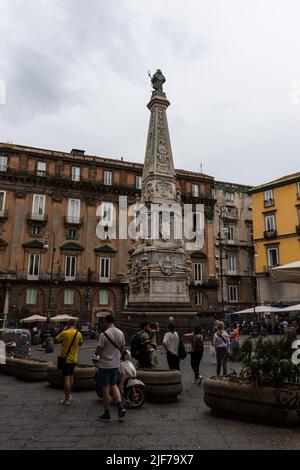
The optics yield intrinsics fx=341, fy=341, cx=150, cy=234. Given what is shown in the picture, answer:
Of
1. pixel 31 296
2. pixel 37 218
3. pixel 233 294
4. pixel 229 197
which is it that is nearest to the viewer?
pixel 31 296

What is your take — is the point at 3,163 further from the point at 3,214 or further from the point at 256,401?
the point at 256,401

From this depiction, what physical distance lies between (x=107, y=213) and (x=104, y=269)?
6.54 metres

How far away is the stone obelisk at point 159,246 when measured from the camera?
18.7 metres

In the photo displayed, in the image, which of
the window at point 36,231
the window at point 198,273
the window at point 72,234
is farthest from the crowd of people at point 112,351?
the window at point 198,273

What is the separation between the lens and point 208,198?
44.1 metres

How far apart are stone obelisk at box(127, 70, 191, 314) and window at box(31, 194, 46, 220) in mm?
18488

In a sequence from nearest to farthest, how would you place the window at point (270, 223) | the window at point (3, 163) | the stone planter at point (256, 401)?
the stone planter at point (256, 401), the window at point (3, 163), the window at point (270, 223)

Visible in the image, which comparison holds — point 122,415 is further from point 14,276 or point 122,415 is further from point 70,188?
point 70,188

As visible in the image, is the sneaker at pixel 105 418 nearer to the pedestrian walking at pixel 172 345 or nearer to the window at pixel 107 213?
the pedestrian walking at pixel 172 345

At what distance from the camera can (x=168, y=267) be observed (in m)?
19.0

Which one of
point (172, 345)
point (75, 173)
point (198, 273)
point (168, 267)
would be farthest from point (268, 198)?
point (172, 345)

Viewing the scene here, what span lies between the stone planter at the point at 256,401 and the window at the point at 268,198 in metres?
34.8
